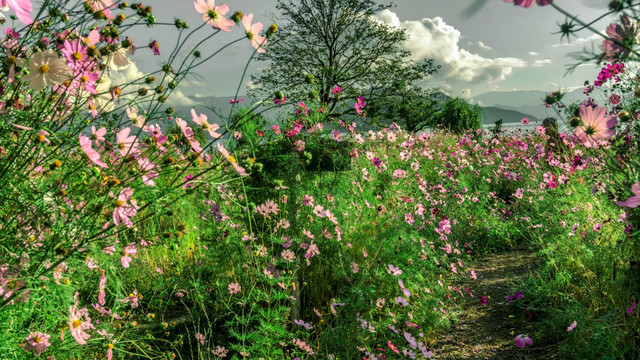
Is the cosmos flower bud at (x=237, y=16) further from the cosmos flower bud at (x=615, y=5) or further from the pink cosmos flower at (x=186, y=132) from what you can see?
the cosmos flower bud at (x=615, y=5)

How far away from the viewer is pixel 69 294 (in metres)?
1.48

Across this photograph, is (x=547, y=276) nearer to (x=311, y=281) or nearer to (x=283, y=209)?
(x=311, y=281)

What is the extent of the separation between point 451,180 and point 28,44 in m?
4.73

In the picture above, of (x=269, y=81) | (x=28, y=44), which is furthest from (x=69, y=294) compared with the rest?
(x=269, y=81)

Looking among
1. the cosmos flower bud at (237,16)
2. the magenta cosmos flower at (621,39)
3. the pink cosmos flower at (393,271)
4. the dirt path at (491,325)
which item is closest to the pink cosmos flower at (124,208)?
the cosmos flower bud at (237,16)

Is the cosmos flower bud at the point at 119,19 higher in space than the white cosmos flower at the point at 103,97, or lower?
higher

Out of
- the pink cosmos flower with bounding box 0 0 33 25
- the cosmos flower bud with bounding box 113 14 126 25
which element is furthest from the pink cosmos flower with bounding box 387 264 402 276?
the pink cosmos flower with bounding box 0 0 33 25

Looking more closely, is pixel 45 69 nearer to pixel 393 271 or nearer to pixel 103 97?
pixel 103 97

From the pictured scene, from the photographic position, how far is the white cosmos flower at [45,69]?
1.29 m

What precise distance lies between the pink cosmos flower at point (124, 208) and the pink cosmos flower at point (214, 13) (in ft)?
2.12

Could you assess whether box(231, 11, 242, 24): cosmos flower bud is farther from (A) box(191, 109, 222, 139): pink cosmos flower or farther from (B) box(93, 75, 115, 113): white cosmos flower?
(B) box(93, 75, 115, 113): white cosmos flower

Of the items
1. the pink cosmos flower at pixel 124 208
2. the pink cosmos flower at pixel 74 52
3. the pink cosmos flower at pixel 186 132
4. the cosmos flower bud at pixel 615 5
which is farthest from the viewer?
the pink cosmos flower at pixel 186 132

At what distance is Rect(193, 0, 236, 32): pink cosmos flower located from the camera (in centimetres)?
145

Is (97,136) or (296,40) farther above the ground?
(296,40)
